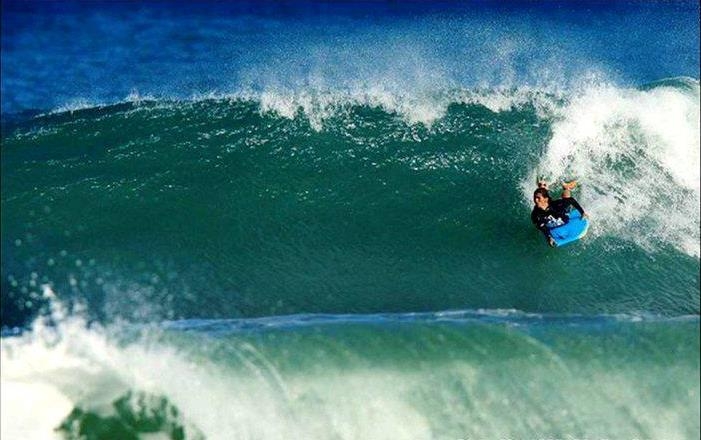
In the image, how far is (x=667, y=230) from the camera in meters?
15.4

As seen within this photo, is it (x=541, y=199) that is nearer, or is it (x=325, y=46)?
(x=541, y=199)

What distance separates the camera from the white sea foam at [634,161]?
15.4m

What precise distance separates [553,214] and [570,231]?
48 centimetres

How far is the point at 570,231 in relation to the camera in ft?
47.3

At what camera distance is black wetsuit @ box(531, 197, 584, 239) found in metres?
14.3

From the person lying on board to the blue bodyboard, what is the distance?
0.07 m

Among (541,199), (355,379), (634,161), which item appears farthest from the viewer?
(634,161)

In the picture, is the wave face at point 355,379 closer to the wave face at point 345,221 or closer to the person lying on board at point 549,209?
the wave face at point 345,221

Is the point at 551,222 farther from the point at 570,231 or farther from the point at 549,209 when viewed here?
the point at 570,231

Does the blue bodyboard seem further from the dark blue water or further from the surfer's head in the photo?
the dark blue water

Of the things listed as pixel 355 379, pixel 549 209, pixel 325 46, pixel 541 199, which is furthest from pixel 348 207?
pixel 325 46

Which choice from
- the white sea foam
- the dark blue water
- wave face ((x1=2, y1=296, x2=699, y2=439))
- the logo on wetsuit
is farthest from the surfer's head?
the dark blue water

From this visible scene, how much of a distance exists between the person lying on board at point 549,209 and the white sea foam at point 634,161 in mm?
1062

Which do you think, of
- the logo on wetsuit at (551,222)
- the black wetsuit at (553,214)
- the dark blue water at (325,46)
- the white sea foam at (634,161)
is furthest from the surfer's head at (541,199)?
the dark blue water at (325,46)
